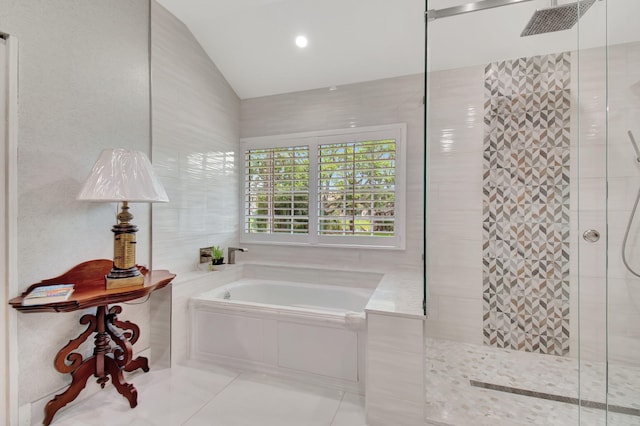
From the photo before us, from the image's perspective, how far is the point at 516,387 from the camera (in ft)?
6.16

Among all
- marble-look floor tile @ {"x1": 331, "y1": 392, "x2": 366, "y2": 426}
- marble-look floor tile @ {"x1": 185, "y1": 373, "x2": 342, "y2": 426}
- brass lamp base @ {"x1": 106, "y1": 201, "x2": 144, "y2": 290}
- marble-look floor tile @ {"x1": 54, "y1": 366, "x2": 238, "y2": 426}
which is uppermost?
brass lamp base @ {"x1": 106, "y1": 201, "x2": 144, "y2": 290}

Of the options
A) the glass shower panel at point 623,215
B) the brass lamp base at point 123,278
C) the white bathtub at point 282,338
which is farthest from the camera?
the white bathtub at point 282,338

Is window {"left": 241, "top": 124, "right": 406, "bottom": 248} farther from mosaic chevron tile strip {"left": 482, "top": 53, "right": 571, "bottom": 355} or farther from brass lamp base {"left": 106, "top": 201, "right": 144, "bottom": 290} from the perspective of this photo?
brass lamp base {"left": 106, "top": 201, "right": 144, "bottom": 290}

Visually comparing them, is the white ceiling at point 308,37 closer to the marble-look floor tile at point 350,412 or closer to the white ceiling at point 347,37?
the white ceiling at point 347,37

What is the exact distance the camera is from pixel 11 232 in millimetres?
1477

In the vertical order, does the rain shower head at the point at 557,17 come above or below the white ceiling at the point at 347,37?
below

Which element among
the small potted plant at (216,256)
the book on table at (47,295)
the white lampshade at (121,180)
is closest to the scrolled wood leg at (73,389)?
the book on table at (47,295)

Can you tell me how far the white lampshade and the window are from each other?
59.1 inches

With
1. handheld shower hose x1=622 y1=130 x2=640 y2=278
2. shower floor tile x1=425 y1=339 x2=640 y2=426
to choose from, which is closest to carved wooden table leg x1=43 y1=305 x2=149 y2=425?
shower floor tile x1=425 y1=339 x2=640 y2=426

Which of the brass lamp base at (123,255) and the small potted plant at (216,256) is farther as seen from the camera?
the small potted plant at (216,256)

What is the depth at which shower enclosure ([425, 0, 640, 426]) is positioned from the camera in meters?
1.39

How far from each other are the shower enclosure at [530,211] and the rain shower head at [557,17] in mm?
12

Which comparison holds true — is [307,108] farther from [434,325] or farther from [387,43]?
[434,325]

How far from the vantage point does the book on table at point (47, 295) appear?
4.66 ft
